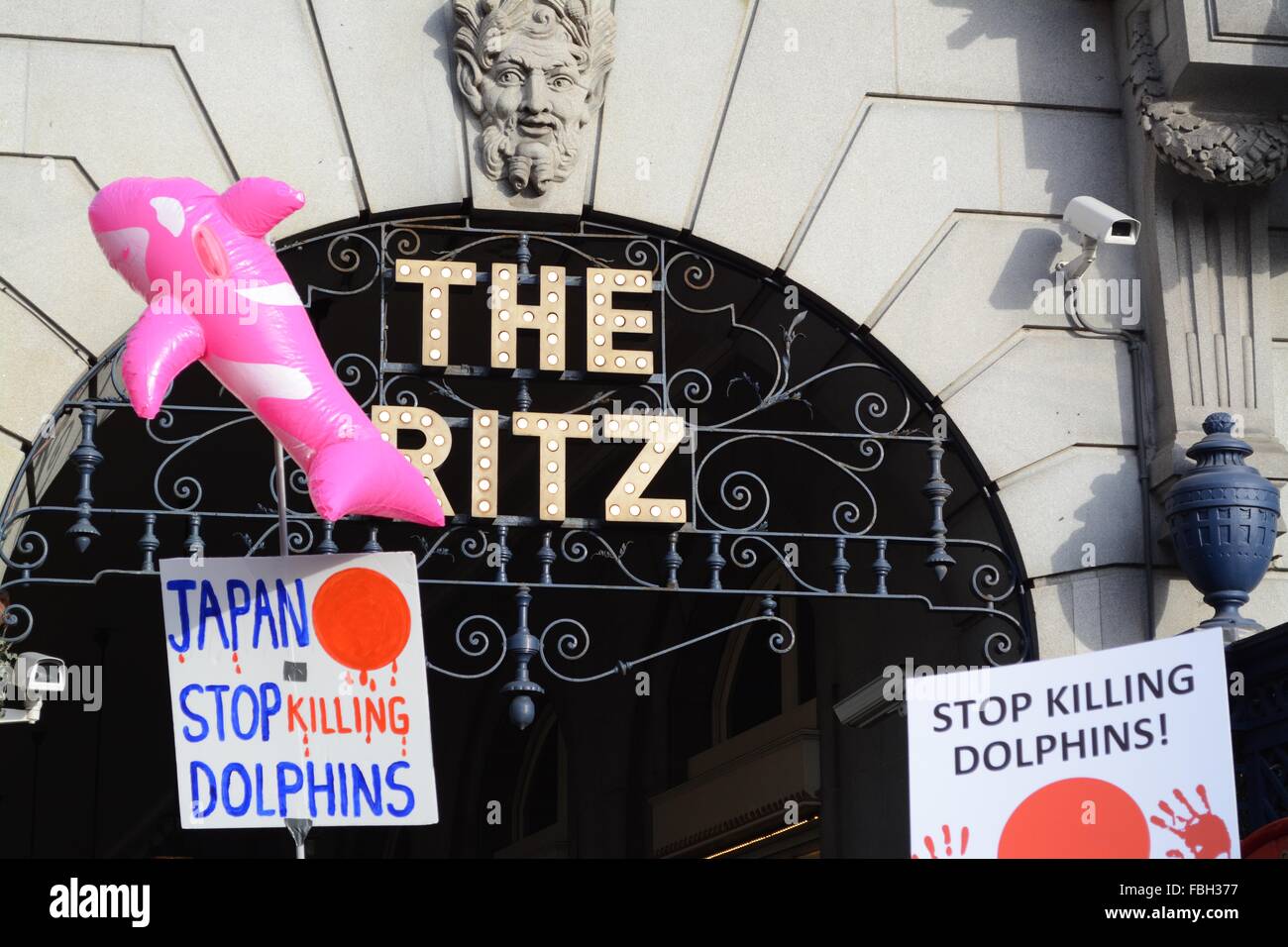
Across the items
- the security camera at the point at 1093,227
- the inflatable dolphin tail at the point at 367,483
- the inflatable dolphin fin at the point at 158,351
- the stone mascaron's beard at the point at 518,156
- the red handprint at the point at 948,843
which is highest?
the stone mascaron's beard at the point at 518,156

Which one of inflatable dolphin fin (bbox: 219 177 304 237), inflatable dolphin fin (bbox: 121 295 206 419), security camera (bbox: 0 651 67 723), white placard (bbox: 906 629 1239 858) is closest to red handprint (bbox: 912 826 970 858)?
white placard (bbox: 906 629 1239 858)

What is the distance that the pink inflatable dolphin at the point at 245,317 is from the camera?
7039 millimetres

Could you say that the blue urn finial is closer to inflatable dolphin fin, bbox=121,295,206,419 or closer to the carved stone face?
the carved stone face

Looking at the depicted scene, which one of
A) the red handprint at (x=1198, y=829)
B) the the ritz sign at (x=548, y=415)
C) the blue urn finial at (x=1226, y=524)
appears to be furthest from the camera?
the the ritz sign at (x=548, y=415)

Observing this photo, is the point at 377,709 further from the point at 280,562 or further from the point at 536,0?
the point at 536,0

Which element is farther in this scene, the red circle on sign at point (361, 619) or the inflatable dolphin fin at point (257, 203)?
the red circle on sign at point (361, 619)

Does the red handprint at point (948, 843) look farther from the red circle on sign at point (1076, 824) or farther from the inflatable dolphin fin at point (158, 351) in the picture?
the inflatable dolphin fin at point (158, 351)

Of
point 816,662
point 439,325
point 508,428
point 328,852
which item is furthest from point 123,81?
point 328,852

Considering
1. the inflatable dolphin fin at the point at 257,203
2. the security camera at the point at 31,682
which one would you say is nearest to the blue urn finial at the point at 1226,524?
the inflatable dolphin fin at the point at 257,203

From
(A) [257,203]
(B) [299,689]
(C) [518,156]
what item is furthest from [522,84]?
Answer: (B) [299,689]

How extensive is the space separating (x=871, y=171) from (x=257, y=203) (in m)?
3.62

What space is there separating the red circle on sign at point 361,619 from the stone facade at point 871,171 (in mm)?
1931

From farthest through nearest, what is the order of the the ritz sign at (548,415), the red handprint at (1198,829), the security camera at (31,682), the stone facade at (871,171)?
the stone facade at (871,171), the the ritz sign at (548,415), the security camera at (31,682), the red handprint at (1198,829)

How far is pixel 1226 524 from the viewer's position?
859 cm
